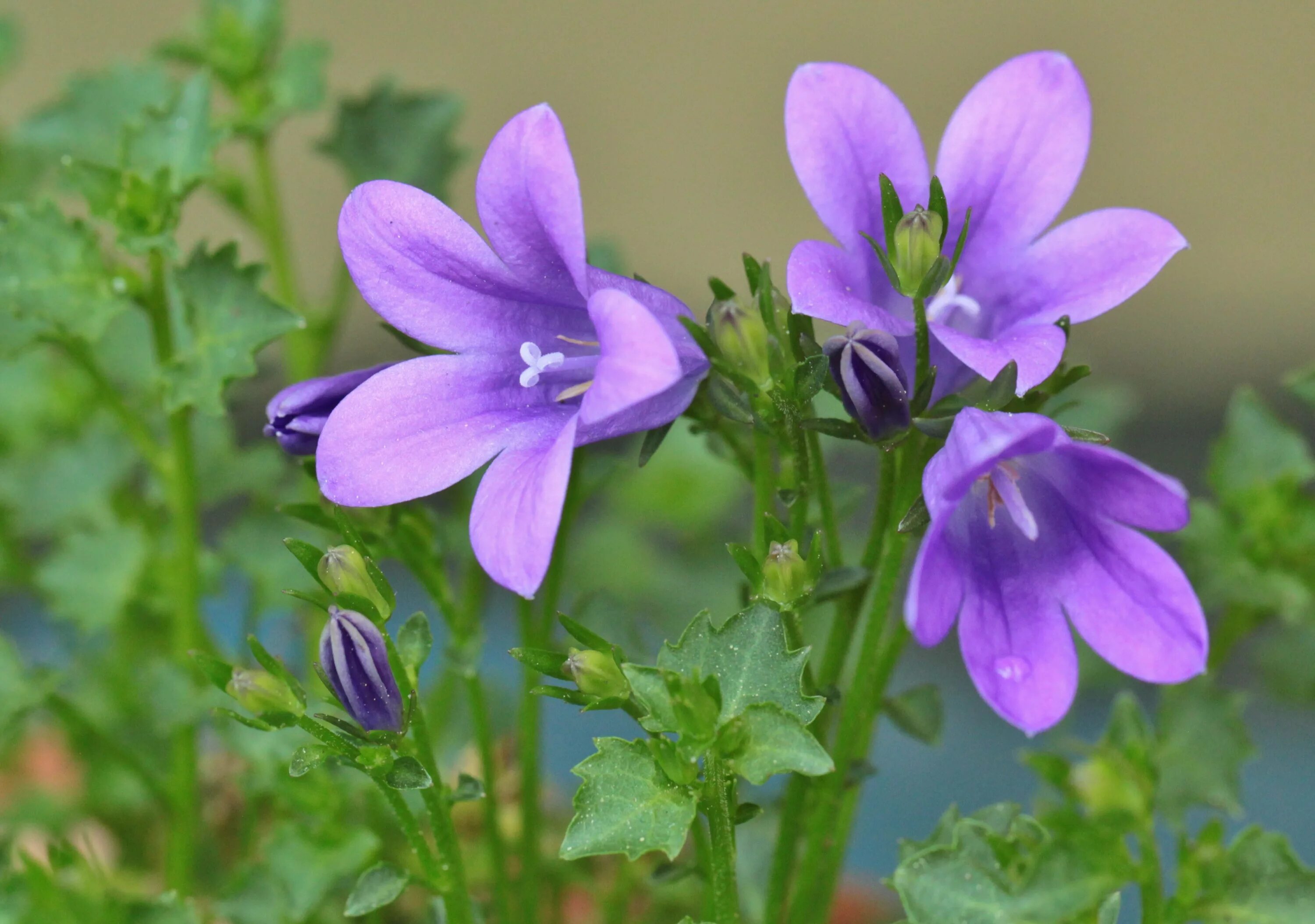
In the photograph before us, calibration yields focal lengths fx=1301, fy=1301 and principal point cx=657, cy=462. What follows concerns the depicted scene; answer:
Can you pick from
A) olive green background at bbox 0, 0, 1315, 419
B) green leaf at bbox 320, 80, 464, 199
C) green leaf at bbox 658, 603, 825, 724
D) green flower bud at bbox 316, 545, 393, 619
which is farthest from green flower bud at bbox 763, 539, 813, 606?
olive green background at bbox 0, 0, 1315, 419

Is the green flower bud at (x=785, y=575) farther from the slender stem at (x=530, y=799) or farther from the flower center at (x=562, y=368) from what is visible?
the slender stem at (x=530, y=799)

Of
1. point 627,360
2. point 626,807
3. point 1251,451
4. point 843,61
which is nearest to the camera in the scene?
point 627,360

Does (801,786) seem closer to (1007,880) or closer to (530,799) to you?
(1007,880)

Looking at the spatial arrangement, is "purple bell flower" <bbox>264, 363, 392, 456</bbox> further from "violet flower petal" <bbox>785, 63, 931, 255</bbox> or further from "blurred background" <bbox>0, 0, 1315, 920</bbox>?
"blurred background" <bbox>0, 0, 1315, 920</bbox>

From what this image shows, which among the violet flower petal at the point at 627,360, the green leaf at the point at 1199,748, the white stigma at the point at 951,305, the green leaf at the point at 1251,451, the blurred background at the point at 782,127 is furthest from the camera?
the blurred background at the point at 782,127

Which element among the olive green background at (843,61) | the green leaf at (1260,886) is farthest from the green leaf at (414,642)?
the olive green background at (843,61)

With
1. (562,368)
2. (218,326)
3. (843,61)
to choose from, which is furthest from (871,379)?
(843,61)
